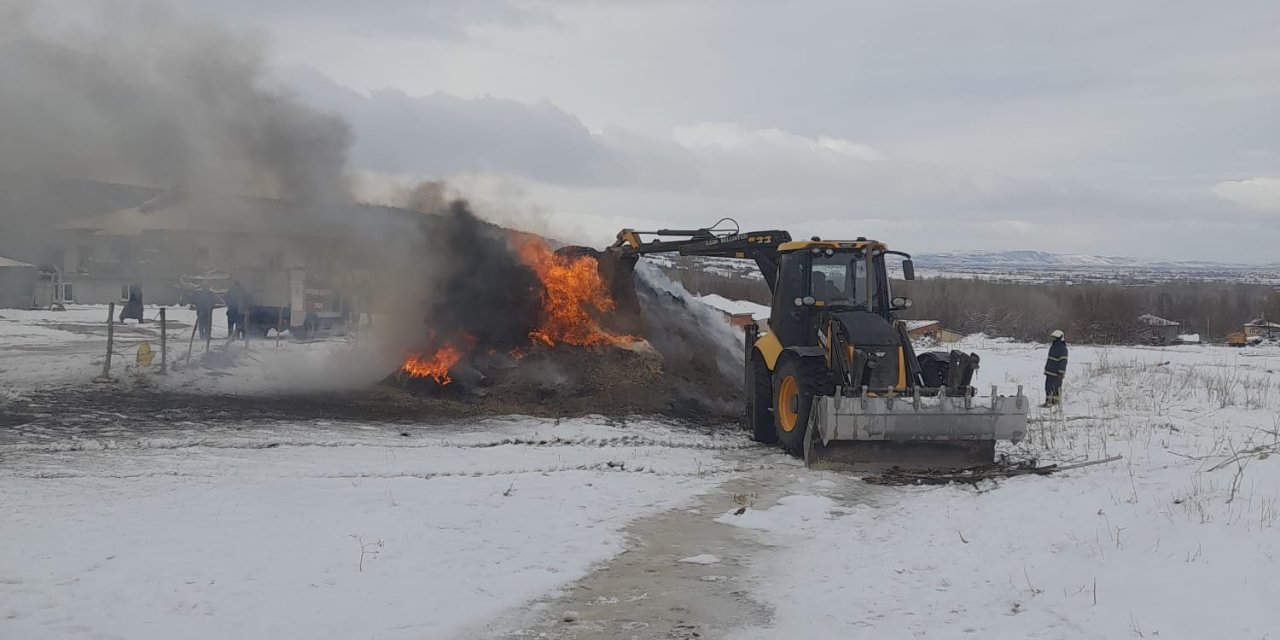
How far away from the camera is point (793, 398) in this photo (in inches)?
532

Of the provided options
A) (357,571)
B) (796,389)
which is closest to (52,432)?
(357,571)

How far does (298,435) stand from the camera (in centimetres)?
1394

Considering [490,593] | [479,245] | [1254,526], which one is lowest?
[490,593]

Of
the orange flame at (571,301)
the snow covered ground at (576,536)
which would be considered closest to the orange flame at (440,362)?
the orange flame at (571,301)

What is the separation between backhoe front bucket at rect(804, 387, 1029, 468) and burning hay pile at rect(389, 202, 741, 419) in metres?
5.60

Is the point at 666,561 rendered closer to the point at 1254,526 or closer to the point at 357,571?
the point at 357,571

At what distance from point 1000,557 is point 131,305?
33.5m

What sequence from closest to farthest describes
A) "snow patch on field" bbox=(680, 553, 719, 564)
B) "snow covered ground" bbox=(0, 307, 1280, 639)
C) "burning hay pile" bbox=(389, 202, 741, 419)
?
"snow covered ground" bbox=(0, 307, 1280, 639)
"snow patch on field" bbox=(680, 553, 719, 564)
"burning hay pile" bbox=(389, 202, 741, 419)

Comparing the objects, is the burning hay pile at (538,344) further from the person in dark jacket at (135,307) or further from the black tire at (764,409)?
the person in dark jacket at (135,307)

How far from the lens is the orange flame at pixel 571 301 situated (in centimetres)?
1925

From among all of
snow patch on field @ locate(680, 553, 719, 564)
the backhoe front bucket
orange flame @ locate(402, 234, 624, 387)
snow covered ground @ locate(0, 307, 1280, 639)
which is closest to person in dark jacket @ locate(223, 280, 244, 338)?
orange flame @ locate(402, 234, 624, 387)

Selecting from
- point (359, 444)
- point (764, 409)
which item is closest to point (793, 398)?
point (764, 409)

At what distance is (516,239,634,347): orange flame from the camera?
1925 cm

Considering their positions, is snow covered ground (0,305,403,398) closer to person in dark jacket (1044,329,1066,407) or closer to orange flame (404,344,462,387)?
orange flame (404,344,462,387)
